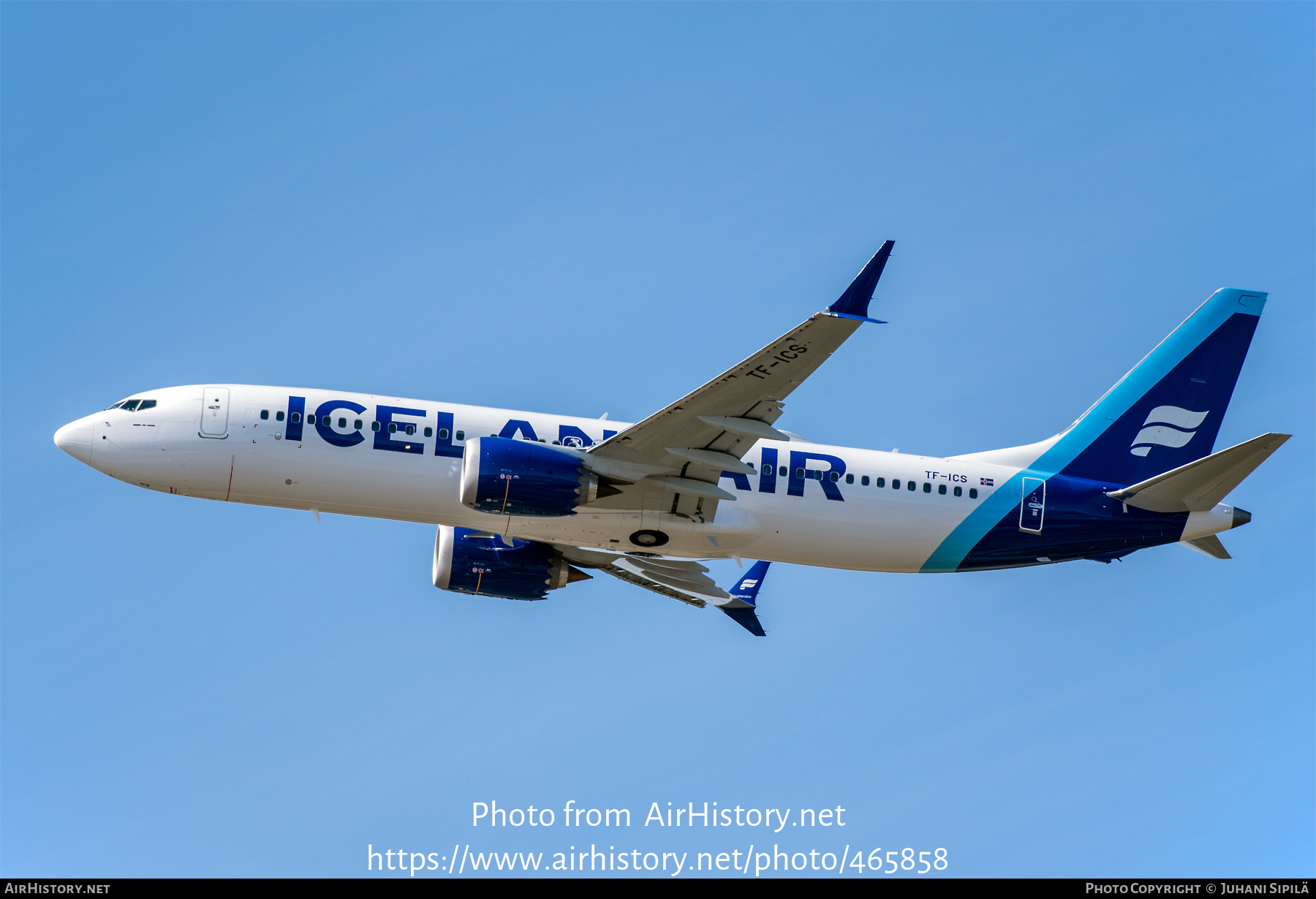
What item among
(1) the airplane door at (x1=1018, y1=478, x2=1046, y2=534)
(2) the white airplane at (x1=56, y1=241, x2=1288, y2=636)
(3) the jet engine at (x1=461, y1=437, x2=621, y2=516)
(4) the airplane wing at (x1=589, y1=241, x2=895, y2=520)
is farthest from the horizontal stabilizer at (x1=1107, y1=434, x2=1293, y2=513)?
(3) the jet engine at (x1=461, y1=437, x2=621, y2=516)

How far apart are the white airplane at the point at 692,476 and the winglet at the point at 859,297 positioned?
1000 millimetres

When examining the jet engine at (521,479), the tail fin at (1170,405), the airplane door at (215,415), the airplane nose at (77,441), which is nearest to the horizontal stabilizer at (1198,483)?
the tail fin at (1170,405)

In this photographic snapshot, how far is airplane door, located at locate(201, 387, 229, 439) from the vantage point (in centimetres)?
3491

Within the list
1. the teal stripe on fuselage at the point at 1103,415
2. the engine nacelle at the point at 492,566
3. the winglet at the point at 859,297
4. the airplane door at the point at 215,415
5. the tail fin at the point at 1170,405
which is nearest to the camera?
the winglet at the point at 859,297

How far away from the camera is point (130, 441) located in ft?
116

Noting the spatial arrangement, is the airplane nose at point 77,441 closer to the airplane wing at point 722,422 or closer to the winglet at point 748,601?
the airplane wing at point 722,422

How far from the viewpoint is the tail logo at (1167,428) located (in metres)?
40.7

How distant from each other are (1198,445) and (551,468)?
2056 cm

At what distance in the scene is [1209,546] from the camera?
38.5m

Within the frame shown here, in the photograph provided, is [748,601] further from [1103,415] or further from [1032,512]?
[1103,415]

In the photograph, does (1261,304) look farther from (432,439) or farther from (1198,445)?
(432,439)

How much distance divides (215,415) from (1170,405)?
2811 cm

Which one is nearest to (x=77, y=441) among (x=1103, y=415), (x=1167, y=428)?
(x=1103, y=415)
